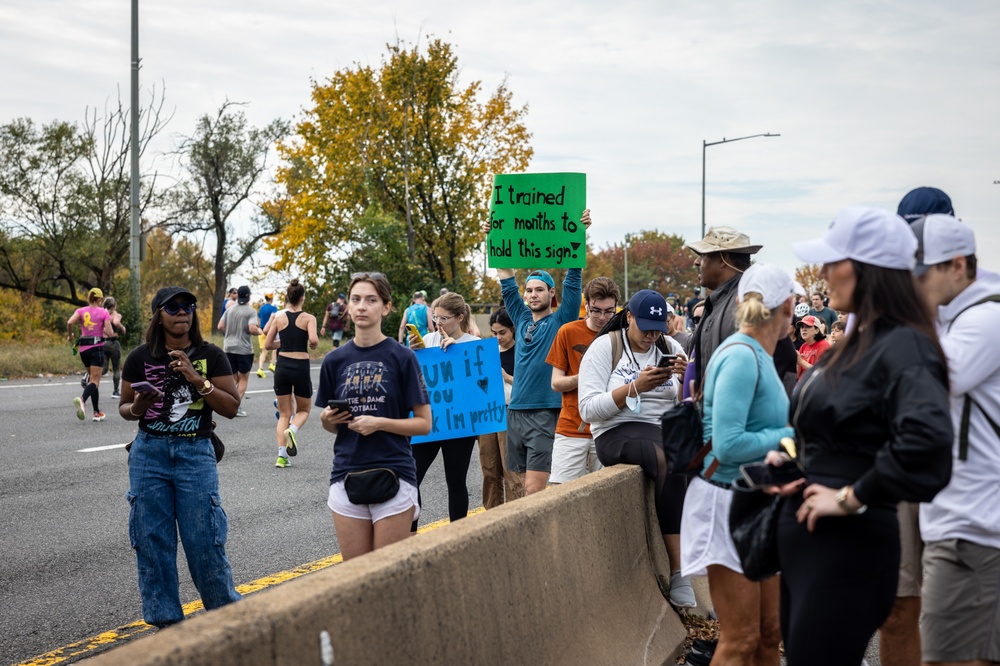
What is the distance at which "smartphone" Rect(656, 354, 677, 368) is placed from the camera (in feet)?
17.0

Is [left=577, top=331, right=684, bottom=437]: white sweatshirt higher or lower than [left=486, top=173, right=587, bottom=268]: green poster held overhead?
lower

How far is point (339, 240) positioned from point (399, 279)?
4.17m

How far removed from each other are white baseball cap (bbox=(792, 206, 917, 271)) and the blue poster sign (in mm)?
4550

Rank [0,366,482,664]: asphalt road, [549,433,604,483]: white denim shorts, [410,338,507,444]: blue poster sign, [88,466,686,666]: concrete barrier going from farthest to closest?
[410,338,507,444]: blue poster sign → [549,433,604,483]: white denim shorts → [0,366,482,664]: asphalt road → [88,466,686,666]: concrete barrier

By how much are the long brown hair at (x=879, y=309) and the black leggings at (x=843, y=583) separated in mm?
361

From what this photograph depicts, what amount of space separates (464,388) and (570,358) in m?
1.12

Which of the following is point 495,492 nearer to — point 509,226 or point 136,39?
point 509,226

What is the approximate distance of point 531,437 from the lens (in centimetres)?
705

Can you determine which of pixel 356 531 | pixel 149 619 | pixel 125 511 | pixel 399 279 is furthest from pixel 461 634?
pixel 399 279

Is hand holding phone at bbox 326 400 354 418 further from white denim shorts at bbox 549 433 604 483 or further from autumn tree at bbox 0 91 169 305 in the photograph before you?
autumn tree at bbox 0 91 169 305

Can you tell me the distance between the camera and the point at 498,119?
3616cm

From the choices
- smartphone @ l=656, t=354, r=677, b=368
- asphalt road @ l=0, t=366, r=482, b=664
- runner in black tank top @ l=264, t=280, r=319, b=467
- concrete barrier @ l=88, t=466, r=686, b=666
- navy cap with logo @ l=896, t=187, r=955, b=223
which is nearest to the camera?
concrete barrier @ l=88, t=466, r=686, b=666

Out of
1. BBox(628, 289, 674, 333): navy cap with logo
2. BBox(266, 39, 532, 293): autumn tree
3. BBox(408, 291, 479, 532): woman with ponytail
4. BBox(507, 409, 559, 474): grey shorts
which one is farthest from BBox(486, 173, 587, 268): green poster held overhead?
BBox(266, 39, 532, 293): autumn tree

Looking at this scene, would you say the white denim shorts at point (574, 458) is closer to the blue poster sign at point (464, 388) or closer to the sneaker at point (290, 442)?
the blue poster sign at point (464, 388)
